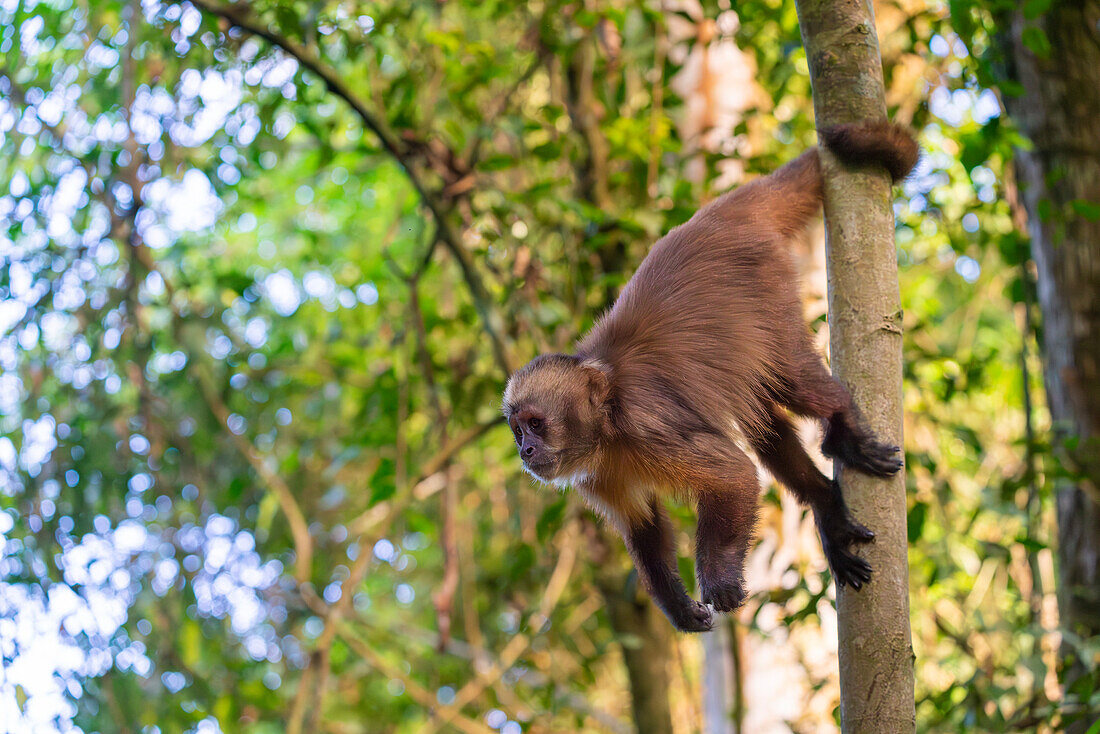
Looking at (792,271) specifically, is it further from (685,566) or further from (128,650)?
(128,650)

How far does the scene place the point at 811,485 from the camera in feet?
10.6

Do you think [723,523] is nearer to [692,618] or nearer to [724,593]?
[724,593]

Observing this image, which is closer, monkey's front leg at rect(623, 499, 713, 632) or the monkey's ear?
monkey's front leg at rect(623, 499, 713, 632)

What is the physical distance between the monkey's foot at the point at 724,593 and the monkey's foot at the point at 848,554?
0.28 meters

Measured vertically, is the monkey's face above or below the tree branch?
below

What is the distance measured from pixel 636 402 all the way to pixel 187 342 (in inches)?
97.7

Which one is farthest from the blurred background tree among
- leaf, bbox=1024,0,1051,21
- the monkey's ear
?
the monkey's ear

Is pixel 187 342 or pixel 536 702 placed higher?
pixel 187 342

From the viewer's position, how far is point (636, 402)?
3.07m

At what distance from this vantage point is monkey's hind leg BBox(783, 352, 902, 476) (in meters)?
2.54

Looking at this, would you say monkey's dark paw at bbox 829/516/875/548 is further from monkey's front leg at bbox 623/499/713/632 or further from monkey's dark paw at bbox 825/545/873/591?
monkey's front leg at bbox 623/499/713/632

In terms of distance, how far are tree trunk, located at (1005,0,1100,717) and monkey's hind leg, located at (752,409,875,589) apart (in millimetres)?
1641

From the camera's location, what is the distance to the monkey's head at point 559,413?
10.5 feet

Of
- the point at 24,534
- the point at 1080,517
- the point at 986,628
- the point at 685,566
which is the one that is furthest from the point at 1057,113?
the point at 24,534
